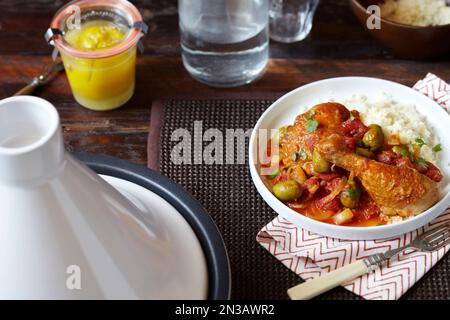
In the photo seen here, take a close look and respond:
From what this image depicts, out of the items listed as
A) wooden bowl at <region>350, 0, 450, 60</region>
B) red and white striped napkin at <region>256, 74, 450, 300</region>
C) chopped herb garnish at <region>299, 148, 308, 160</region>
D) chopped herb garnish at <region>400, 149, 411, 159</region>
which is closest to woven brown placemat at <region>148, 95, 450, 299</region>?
red and white striped napkin at <region>256, 74, 450, 300</region>

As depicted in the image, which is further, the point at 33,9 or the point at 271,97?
the point at 33,9

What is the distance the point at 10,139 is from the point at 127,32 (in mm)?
893

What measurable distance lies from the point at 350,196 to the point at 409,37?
1.79ft

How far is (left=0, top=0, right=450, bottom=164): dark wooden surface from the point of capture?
1.71 meters

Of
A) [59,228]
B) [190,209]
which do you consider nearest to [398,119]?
[190,209]

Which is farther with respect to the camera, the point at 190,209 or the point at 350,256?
the point at 350,256

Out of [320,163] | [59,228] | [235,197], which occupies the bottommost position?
[235,197]

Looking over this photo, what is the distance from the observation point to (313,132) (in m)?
1.53

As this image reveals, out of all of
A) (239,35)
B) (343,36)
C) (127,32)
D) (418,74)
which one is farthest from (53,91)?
(418,74)

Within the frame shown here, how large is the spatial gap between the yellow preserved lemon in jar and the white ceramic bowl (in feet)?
1.23

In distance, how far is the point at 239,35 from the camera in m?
1.77

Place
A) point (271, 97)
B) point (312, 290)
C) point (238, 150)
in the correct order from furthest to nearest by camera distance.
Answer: point (271, 97), point (238, 150), point (312, 290)

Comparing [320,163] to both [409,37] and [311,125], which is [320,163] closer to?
[311,125]
